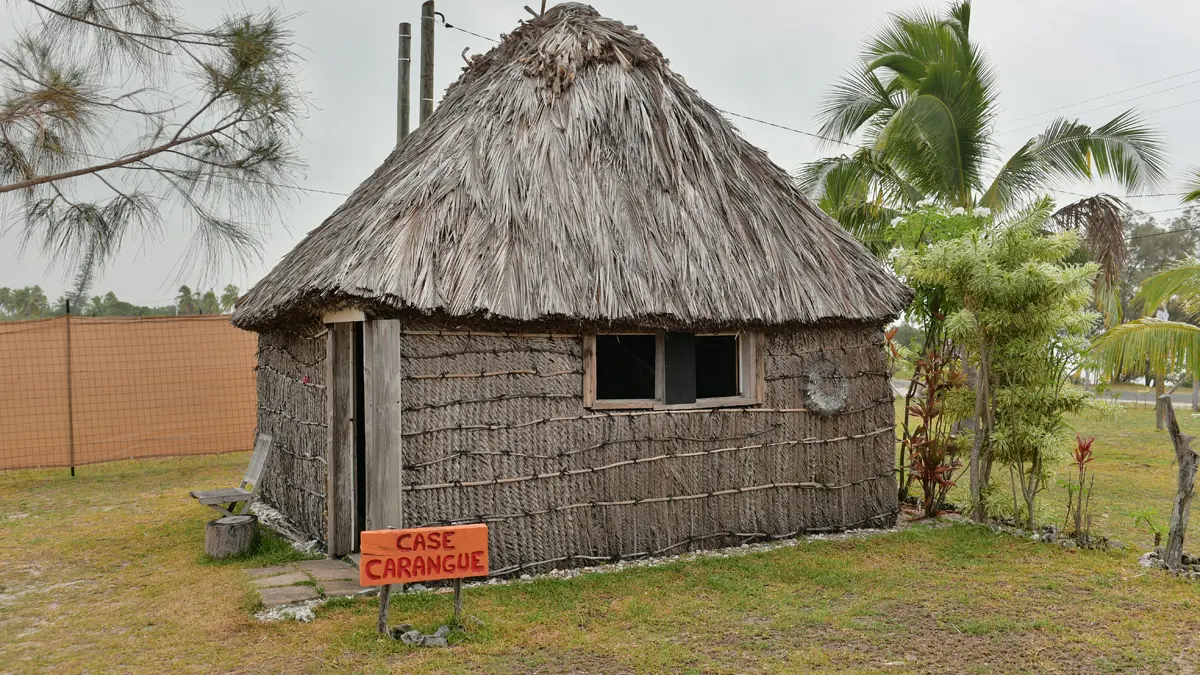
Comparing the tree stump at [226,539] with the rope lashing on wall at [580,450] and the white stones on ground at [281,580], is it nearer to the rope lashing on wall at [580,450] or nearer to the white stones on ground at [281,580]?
the white stones on ground at [281,580]

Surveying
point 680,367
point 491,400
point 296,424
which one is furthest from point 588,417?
point 296,424

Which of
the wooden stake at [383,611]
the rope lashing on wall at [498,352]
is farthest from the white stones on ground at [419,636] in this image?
the rope lashing on wall at [498,352]

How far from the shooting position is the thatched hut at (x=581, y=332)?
5.88 meters

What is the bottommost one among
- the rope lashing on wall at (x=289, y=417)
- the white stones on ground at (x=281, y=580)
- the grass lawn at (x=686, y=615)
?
the grass lawn at (x=686, y=615)

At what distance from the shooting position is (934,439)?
8109 mm

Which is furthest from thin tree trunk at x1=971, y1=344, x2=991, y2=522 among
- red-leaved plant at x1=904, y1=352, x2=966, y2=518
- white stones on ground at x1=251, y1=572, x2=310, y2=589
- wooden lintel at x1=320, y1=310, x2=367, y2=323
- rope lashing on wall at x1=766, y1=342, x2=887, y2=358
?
white stones on ground at x1=251, y1=572, x2=310, y2=589

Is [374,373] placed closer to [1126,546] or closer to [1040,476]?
[1040,476]

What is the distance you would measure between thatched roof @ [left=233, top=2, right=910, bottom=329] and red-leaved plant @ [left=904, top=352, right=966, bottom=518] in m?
0.81

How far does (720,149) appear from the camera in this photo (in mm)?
7688

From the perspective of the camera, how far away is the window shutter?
6.73 metres

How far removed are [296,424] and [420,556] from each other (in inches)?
130

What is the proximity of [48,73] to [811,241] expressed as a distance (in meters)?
6.78

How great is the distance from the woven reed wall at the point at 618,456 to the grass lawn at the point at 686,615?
1.23 feet

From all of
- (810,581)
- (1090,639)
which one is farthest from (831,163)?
(1090,639)
